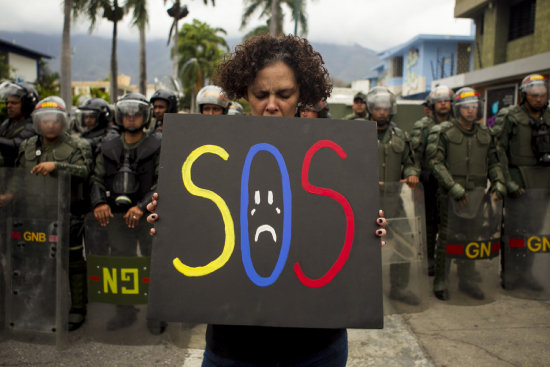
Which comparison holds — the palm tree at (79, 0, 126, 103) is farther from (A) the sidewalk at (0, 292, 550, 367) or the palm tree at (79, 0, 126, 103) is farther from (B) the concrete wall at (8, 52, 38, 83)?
(B) the concrete wall at (8, 52, 38, 83)

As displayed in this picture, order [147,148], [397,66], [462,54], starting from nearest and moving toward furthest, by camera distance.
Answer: [147,148], [462,54], [397,66]

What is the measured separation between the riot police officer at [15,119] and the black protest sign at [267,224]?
12.6 feet

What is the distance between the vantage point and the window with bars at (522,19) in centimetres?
1719

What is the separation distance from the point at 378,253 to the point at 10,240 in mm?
3200

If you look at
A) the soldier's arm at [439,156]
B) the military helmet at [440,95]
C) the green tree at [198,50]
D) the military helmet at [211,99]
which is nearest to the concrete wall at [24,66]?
the green tree at [198,50]

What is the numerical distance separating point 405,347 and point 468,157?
88.5 inches

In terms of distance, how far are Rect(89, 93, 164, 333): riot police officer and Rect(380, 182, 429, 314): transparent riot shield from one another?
1.95 m

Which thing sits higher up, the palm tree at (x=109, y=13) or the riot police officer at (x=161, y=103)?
the palm tree at (x=109, y=13)

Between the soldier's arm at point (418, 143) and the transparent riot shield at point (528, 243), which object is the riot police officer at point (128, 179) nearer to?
the soldier's arm at point (418, 143)

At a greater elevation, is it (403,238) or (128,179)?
(128,179)

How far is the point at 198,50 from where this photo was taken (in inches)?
2078

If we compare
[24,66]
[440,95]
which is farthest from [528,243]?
[24,66]

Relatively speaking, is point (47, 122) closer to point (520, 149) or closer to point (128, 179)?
point (128, 179)

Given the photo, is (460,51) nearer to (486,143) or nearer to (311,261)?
(486,143)
